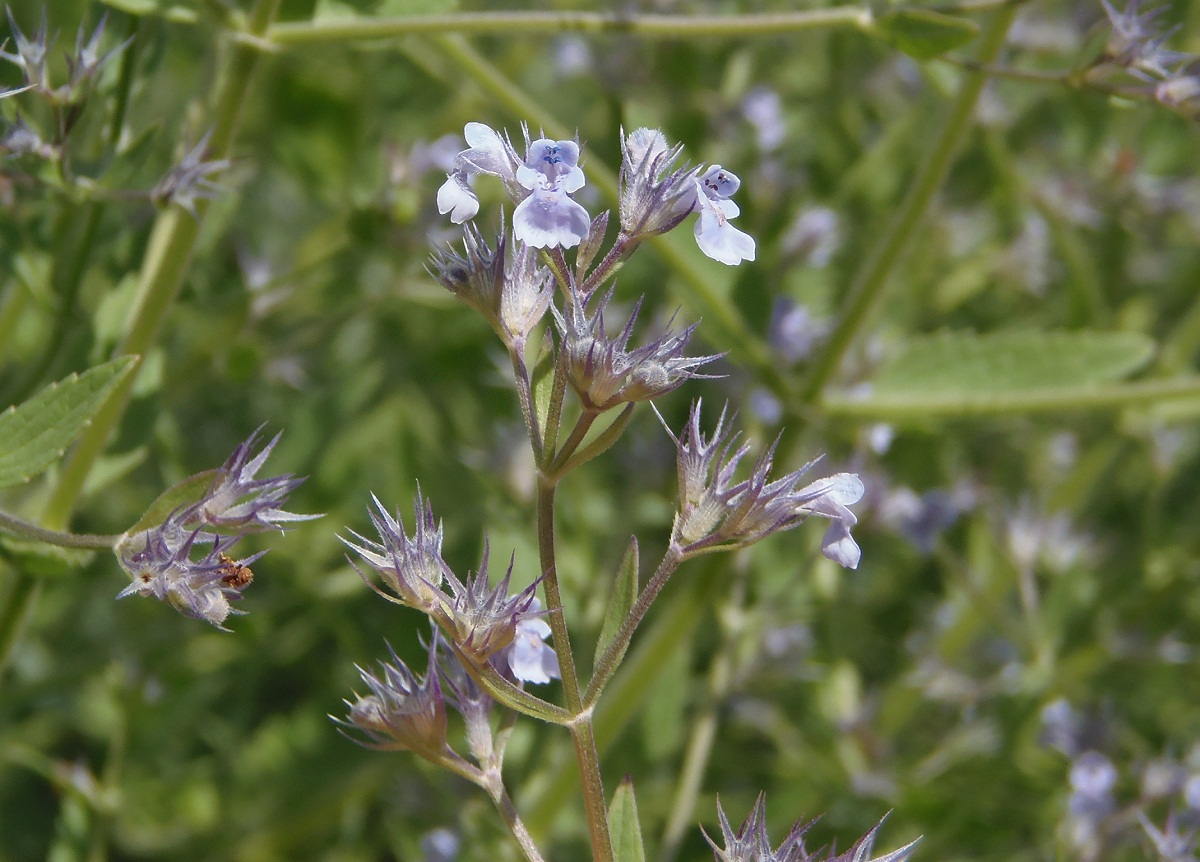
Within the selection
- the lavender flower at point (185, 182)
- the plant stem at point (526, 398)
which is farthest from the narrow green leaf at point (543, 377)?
the lavender flower at point (185, 182)

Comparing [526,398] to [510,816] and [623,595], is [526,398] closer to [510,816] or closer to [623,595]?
[623,595]

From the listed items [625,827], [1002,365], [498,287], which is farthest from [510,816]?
[1002,365]

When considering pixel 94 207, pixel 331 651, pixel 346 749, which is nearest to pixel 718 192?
pixel 94 207

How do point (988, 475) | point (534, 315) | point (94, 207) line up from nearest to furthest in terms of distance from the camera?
point (534, 315) → point (94, 207) → point (988, 475)

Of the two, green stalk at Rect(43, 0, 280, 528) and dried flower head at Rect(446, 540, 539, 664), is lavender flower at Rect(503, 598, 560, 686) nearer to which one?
dried flower head at Rect(446, 540, 539, 664)

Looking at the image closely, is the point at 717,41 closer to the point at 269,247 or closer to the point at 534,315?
the point at 269,247
